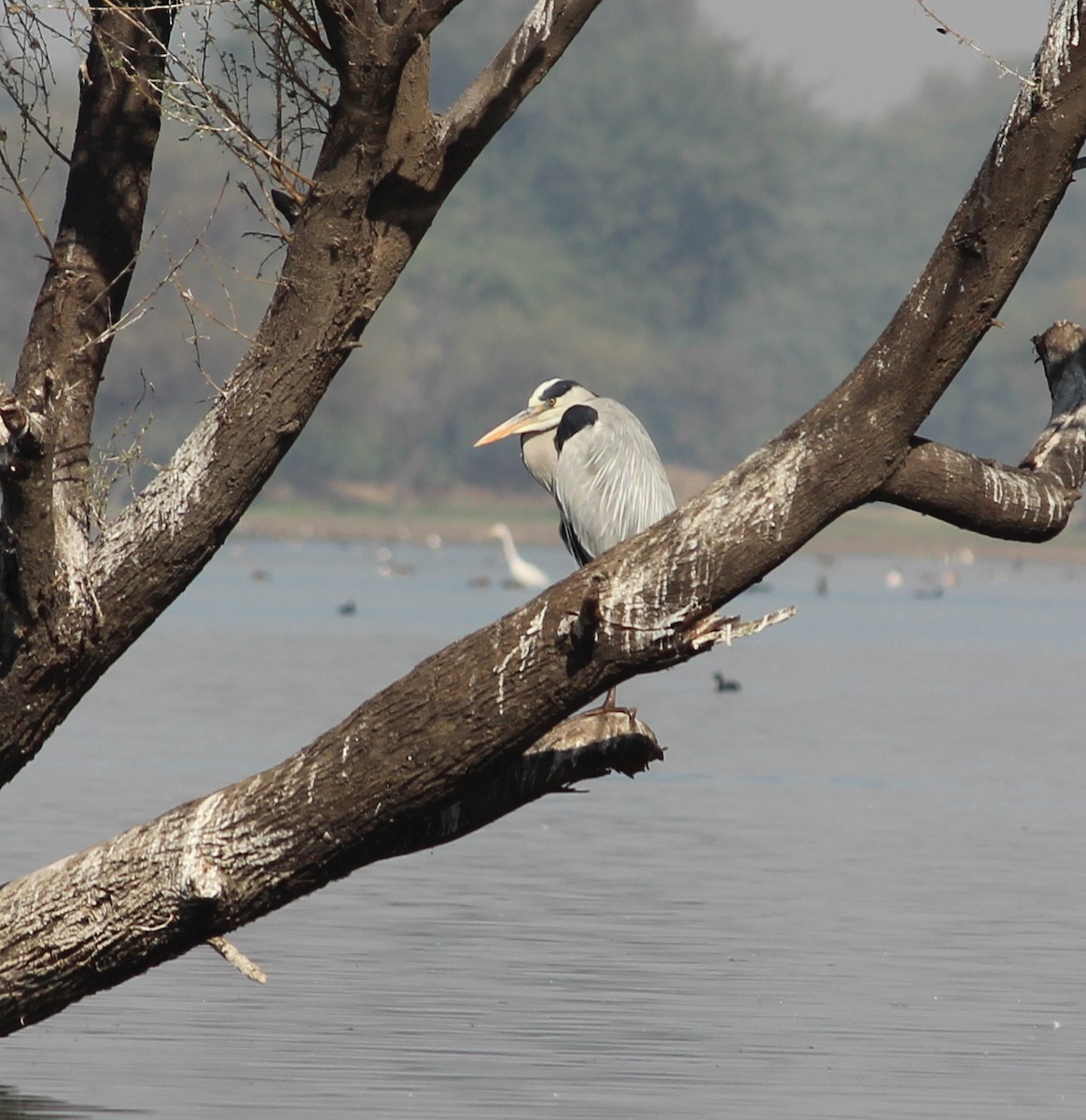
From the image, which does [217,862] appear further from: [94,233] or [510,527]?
[510,527]

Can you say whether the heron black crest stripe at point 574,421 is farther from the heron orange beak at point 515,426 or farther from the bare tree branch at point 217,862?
the bare tree branch at point 217,862

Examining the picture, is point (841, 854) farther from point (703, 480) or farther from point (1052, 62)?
point (703, 480)

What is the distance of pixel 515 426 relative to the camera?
9.80 meters

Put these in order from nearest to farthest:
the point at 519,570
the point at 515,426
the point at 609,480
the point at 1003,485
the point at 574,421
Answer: the point at 1003,485 → the point at 609,480 → the point at 574,421 → the point at 515,426 → the point at 519,570

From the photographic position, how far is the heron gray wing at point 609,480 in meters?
9.47

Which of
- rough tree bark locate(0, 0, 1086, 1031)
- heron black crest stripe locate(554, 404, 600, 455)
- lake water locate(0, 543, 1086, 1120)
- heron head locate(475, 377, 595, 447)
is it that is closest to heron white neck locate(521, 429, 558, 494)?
heron head locate(475, 377, 595, 447)

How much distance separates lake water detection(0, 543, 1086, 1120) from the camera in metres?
7.24

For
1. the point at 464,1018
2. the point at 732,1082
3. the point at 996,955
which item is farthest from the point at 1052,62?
the point at 996,955

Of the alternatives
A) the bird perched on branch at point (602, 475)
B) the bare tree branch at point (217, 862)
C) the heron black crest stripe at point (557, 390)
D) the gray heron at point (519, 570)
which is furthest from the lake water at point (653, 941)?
the gray heron at point (519, 570)

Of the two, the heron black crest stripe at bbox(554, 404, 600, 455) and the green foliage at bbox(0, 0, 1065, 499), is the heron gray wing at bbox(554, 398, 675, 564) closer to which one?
the heron black crest stripe at bbox(554, 404, 600, 455)

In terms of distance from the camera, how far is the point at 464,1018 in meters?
8.06

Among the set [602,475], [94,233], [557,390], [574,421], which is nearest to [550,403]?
[557,390]

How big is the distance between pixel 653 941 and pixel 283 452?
4.19 m

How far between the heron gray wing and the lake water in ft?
5.63
